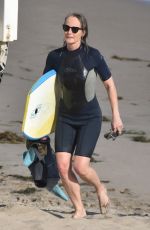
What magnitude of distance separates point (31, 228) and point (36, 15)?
12.5m

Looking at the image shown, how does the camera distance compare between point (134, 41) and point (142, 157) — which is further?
point (134, 41)

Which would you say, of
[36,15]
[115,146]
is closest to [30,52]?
[36,15]

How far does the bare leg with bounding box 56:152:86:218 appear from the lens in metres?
6.30

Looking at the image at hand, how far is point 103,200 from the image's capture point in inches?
259

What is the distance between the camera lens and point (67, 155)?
6.31 metres

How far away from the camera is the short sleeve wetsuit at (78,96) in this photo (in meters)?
6.18

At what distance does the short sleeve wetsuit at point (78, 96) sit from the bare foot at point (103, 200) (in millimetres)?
383

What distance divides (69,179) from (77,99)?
635 millimetres

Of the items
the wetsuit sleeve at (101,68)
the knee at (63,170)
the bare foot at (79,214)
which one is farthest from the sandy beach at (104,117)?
the wetsuit sleeve at (101,68)

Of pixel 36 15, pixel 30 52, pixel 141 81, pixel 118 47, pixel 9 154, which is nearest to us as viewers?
pixel 9 154

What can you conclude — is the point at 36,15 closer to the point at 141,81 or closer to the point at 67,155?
the point at 141,81

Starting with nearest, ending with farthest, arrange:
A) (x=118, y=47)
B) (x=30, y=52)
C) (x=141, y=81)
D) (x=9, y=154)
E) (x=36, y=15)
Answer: (x=9, y=154), (x=141, y=81), (x=30, y=52), (x=118, y=47), (x=36, y=15)

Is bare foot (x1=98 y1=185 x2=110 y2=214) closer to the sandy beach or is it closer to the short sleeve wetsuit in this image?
the sandy beach

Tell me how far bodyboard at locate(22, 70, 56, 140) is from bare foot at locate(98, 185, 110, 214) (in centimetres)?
63
